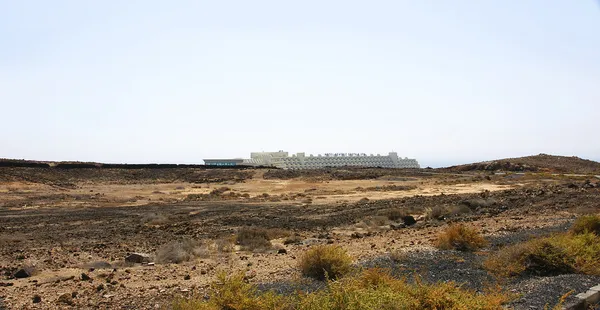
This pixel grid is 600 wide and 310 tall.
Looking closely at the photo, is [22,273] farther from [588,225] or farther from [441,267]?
[588,225]

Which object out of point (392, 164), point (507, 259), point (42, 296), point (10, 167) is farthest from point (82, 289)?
point (392, 164)

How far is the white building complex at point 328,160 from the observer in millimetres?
102550

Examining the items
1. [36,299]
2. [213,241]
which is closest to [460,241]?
[213,241]

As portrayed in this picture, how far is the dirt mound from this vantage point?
6762 centimetres

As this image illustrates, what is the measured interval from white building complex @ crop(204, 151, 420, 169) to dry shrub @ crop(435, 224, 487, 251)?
275ft

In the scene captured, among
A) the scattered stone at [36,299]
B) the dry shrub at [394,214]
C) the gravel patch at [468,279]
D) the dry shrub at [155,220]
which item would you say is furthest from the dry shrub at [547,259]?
the dry shrub at [155,220]

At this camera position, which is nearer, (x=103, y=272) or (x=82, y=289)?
(x=82, y=289)

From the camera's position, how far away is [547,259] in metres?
10.9

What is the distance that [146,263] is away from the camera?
14195 mm

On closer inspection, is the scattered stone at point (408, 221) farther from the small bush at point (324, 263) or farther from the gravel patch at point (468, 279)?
the small bush at point (324, 263)

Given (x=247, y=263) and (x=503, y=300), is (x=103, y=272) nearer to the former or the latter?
(x=247, y=263)

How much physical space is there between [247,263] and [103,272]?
3.67 metres

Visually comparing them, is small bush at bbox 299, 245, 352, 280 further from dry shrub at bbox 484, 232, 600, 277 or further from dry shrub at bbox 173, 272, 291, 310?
dry shrub at bbox 484, 232, 600, 277

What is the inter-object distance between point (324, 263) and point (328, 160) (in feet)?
318
